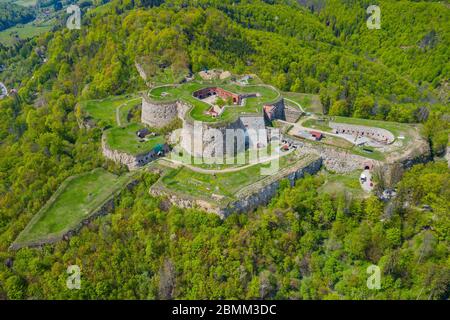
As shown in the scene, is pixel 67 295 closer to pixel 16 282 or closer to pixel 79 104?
pixel 16 282

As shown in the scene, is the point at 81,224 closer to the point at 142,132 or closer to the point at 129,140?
the point at 129,140

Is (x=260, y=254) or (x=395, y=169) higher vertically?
(x=395, y=169)

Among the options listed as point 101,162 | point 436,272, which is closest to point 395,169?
point 436,272

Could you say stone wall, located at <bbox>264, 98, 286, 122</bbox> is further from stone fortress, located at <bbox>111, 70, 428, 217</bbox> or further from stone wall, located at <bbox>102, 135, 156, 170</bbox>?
stone wall, located at <bbox>102, 135, 156, 170</bbox>

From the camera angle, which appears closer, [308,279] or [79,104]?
[308,279]

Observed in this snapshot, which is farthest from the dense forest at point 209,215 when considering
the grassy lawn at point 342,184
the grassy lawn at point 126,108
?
the grassy lawn at point 126,108

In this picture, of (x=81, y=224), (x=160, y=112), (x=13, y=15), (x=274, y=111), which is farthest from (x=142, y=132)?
(x=13, y=15)

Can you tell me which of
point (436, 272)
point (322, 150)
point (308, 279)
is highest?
point (322, 150)
